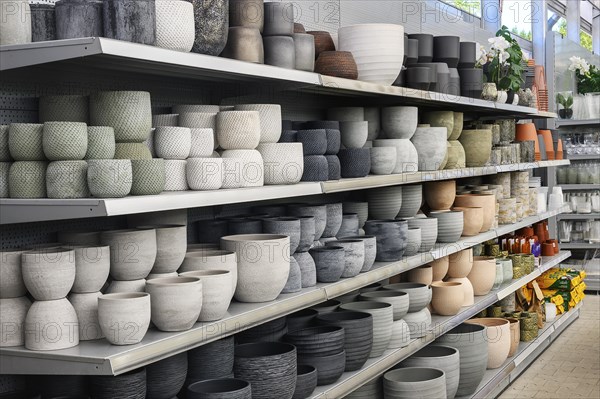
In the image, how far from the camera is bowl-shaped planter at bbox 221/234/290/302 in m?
2.63

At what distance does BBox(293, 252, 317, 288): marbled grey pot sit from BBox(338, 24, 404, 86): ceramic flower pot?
870 mm

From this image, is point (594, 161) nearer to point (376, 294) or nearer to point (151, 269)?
point (376, 294)

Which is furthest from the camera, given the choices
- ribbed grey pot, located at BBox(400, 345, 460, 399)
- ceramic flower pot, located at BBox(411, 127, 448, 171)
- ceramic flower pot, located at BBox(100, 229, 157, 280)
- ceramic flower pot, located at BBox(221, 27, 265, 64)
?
ceramic flower pot, located at BBox(411, 127, 448, 171)

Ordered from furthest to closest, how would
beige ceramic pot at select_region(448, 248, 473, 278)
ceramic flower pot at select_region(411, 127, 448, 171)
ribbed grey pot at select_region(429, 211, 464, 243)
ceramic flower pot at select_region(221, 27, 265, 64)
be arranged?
beige ceramic pot at select_region(448, 248, 473, 278) → ribbed grey pot at select_region(429, 211, 464, 243) → ceramic flower pot at select_region(411, 127, 448, 171) → ceramic flower pot at select_region(221, 27, 265, 64)

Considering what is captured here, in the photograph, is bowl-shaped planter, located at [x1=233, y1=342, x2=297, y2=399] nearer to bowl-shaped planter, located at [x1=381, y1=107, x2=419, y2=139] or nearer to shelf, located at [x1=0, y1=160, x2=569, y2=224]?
shelf, located at [x1=0, y1=160, x2=569, y2=224]

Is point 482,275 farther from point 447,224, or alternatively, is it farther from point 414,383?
point 414,383

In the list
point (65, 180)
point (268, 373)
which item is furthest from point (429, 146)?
point (65, 180)

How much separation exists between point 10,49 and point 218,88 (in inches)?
46.9

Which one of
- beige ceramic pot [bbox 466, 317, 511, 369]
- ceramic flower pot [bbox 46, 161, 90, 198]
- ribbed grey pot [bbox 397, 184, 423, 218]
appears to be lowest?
beige ceramic pot [bbox 466, 317, 511, 369]

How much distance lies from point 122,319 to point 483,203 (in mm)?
2908

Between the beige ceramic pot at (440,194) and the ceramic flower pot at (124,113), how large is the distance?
235 cm

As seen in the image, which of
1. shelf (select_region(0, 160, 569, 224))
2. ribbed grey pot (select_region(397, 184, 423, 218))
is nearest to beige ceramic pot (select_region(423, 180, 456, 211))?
ribbed grey pot (select_region(397, 184, 423, 218))

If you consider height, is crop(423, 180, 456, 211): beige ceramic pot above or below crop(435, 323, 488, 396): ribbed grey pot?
above

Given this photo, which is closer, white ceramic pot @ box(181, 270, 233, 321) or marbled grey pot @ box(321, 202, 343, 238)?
white ceramic pot @ box(181, 270, 233, 321)
